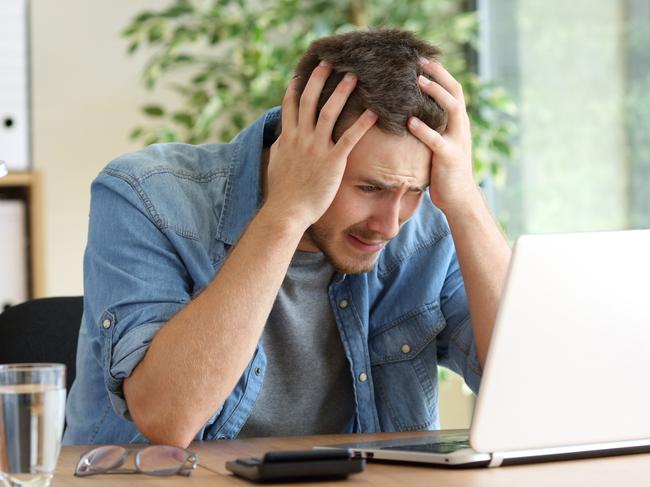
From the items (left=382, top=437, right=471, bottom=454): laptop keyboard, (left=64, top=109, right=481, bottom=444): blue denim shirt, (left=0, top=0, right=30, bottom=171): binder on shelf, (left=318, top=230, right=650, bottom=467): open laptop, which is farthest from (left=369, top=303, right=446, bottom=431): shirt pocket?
(left=0, top=0, right=30, bottom=171): binder on shelf

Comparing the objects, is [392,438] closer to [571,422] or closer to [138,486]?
[571,422]

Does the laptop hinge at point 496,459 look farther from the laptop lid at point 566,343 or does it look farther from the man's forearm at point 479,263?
the man's forearm at point 479,263

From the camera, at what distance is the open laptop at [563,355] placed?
41.9 inches

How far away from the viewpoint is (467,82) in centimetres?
314

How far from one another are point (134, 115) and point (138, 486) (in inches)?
95.9

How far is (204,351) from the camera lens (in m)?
1.35

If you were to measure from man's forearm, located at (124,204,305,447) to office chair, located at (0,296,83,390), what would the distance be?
0.33 meters

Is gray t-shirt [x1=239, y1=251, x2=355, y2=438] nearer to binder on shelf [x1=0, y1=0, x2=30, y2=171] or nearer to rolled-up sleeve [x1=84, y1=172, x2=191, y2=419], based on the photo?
rolled-up sleeve [x1=84, y1=172, x2=191, y2=419]

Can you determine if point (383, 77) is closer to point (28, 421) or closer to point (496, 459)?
point (496, 459)

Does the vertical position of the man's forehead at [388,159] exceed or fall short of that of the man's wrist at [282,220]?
it exceeds it

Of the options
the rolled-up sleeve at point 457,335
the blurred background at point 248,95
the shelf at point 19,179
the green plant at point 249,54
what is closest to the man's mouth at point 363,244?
the rolled-up sleeve at point 457,335

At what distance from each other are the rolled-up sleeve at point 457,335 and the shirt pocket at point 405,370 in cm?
3

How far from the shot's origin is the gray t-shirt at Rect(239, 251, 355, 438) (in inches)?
63.9

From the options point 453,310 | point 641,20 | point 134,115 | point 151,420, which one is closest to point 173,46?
point 134,115
